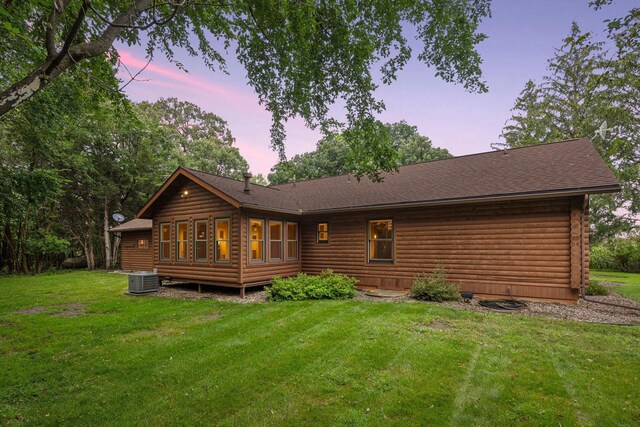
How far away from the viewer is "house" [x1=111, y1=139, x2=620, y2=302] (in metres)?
8.55

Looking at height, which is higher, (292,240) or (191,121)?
(191,121)

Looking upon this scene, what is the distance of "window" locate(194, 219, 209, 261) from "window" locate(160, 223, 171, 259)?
173 cm

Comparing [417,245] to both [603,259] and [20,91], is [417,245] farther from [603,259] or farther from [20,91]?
[603,259]

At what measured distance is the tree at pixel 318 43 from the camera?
5.89 metres

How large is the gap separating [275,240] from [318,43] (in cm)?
760

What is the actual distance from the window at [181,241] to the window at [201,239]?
2.42 ft

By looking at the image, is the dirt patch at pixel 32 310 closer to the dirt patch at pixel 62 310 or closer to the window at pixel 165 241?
the dirt patch at pixel 62 310

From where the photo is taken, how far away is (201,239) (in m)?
11.5

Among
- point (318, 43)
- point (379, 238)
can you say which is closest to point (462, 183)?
point (379, 238)

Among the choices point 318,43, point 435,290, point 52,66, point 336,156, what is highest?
point 336,156

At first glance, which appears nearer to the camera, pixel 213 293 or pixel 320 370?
pixel 320 370

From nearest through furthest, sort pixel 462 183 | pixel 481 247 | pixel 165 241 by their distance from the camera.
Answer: pixel 481 247 → pixel 462 183 → pixel 165 241

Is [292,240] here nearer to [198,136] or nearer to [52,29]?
[52,29]

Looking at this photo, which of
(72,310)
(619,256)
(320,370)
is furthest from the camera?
(619,256)
